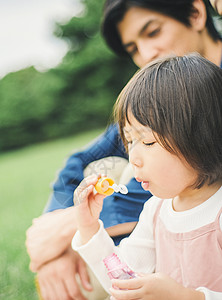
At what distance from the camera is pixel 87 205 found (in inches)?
44.8

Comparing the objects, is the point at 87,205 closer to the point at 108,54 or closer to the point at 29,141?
the point at 108,54

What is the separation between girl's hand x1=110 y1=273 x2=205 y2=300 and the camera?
89cm

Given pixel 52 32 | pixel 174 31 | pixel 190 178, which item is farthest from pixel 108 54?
pixel 190 178

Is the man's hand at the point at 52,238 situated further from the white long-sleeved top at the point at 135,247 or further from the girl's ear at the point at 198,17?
the girl's ear at the point at 198,17

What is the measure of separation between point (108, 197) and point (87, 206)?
0.30m

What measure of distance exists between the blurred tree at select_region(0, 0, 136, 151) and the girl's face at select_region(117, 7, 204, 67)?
29.1ft

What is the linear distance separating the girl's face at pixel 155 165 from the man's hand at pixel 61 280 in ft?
2.13

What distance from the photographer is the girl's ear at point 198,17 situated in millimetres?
1710

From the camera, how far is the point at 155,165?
3.15 ft

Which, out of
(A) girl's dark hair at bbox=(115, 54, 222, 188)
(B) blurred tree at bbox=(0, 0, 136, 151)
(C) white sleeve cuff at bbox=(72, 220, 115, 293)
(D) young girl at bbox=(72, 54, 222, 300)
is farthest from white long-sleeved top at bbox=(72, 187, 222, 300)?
(B) blurred tree at bbox=(0, 0, 136, 151)

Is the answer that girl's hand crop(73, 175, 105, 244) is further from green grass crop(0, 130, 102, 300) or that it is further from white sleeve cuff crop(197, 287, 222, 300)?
green grass crop(0, 130, 102, 300)

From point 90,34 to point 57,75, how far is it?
1.67 metres

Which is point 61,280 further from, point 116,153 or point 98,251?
point 116,153

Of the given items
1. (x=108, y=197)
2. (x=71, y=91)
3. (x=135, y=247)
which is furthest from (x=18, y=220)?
(x=71, y=91)
